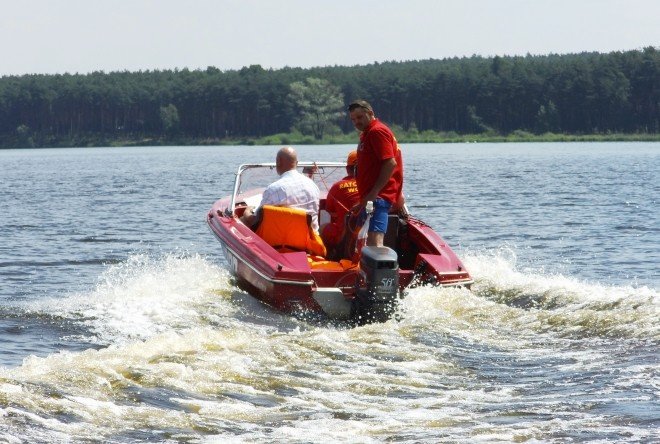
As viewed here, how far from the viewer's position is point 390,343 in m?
7.79

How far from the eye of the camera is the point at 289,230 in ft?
31.8

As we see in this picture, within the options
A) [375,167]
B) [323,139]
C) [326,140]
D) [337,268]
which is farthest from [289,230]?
[323,139]

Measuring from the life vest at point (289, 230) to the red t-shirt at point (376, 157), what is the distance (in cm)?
85

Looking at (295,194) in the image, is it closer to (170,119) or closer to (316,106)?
(316,106)

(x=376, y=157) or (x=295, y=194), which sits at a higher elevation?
(x=376, y=157)

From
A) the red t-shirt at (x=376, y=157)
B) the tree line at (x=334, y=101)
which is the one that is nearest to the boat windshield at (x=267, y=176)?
the red t-shirt at (x=376, y=157)

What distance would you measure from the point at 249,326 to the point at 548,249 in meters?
7.55

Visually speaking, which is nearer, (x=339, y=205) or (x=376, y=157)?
(x=376, y=157)

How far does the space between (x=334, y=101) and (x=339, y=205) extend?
329 ft

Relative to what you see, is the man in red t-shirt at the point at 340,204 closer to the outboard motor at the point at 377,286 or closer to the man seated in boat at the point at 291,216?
the man seated in boat at the point at 291,216

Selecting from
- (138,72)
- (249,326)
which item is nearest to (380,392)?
(249,326)

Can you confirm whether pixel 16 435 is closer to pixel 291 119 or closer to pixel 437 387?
pixel 437 387

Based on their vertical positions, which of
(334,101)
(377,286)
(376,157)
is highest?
(334,101)

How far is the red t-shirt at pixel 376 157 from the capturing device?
8.78 m
